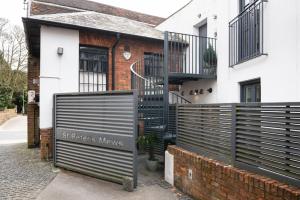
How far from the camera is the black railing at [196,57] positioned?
8469 mm

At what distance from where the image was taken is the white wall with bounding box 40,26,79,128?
8.31 meters

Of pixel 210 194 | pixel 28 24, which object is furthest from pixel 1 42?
pixel 210 194

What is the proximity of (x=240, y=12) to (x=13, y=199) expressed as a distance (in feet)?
23.3

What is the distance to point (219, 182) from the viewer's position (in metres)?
4.24

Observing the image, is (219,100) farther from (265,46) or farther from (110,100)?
(110,100)

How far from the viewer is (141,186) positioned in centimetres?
591

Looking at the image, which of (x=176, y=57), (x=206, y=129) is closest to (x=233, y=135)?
(x=206, y=129)

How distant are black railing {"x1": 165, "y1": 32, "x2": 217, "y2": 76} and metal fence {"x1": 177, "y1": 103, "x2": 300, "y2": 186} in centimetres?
339

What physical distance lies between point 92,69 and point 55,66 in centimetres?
141

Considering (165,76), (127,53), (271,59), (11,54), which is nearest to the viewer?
(271,59)

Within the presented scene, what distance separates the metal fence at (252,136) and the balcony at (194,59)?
10.3ft

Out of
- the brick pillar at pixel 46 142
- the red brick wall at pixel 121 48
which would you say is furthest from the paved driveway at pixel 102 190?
the red brick wall at pixel 121 48

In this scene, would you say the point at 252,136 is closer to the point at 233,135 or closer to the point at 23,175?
the point at 233,135

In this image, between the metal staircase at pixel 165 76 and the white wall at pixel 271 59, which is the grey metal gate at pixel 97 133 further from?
the white wall at pixel 271 59
